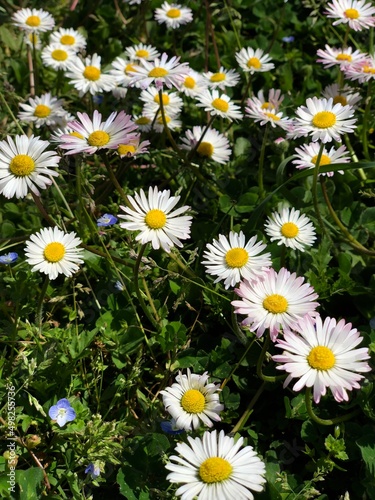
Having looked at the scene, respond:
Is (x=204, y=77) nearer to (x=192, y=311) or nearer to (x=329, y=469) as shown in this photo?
(x=192, y=311)

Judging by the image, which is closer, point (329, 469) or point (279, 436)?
point (329, 469)

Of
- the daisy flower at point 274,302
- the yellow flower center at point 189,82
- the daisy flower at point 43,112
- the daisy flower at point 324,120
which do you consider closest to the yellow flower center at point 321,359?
the daisy flower at point 274,302

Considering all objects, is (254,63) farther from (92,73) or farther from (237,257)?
(237,257)

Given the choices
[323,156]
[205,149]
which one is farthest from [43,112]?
[323,156]

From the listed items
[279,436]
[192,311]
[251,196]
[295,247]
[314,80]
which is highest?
[314,80]

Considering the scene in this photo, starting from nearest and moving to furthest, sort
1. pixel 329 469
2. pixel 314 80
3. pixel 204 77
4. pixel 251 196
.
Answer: pixel 329 469 → pixel 251 196 → pixel 204 77 → pixel 314 80

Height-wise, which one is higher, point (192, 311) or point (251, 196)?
point (251, 196)

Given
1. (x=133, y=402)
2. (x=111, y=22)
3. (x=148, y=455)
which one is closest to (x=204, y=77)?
(x=111, y=22)
